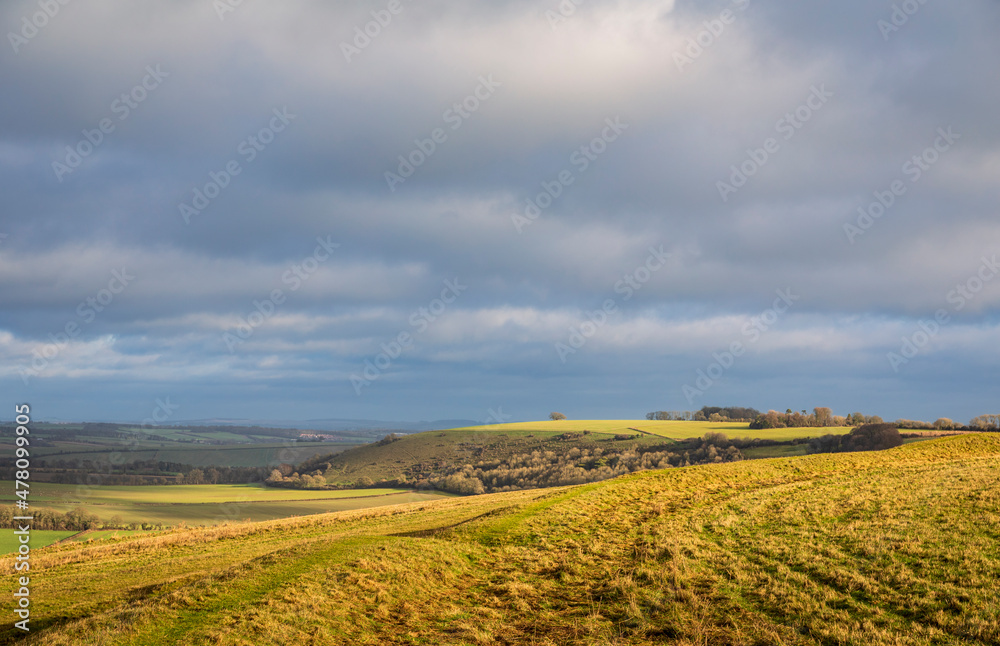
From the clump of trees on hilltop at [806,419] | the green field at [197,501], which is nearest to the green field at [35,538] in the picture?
the green field at [197,501]

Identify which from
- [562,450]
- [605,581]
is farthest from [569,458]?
[605,581]

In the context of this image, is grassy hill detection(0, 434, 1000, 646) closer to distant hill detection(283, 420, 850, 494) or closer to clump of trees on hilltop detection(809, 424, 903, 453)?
clump of trees on hilltop detection(809, 424, 903, 453)

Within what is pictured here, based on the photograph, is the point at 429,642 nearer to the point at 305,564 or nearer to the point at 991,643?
the point at 305,564

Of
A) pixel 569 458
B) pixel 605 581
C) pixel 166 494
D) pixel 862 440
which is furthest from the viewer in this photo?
pixel 569 458

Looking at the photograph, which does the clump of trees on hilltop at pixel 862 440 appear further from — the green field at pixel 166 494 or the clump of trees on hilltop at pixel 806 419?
the green field at pixel 166 494

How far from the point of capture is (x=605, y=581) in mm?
19078

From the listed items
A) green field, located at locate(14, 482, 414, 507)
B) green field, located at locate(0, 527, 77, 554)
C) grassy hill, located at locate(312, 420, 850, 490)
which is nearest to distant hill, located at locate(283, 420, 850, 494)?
grassy hill, located at locate(312, 420, 850, 490)

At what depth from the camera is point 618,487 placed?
113 ft

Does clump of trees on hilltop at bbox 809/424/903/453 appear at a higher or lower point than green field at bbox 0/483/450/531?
higher

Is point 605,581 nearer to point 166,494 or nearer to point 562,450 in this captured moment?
point 166,494

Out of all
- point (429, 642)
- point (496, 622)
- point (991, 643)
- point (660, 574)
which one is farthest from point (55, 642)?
point (991, 643)

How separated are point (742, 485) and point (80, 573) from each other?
3555 centimetres

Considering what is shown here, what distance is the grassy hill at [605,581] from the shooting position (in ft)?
47.0

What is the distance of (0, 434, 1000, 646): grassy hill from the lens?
1431cm
